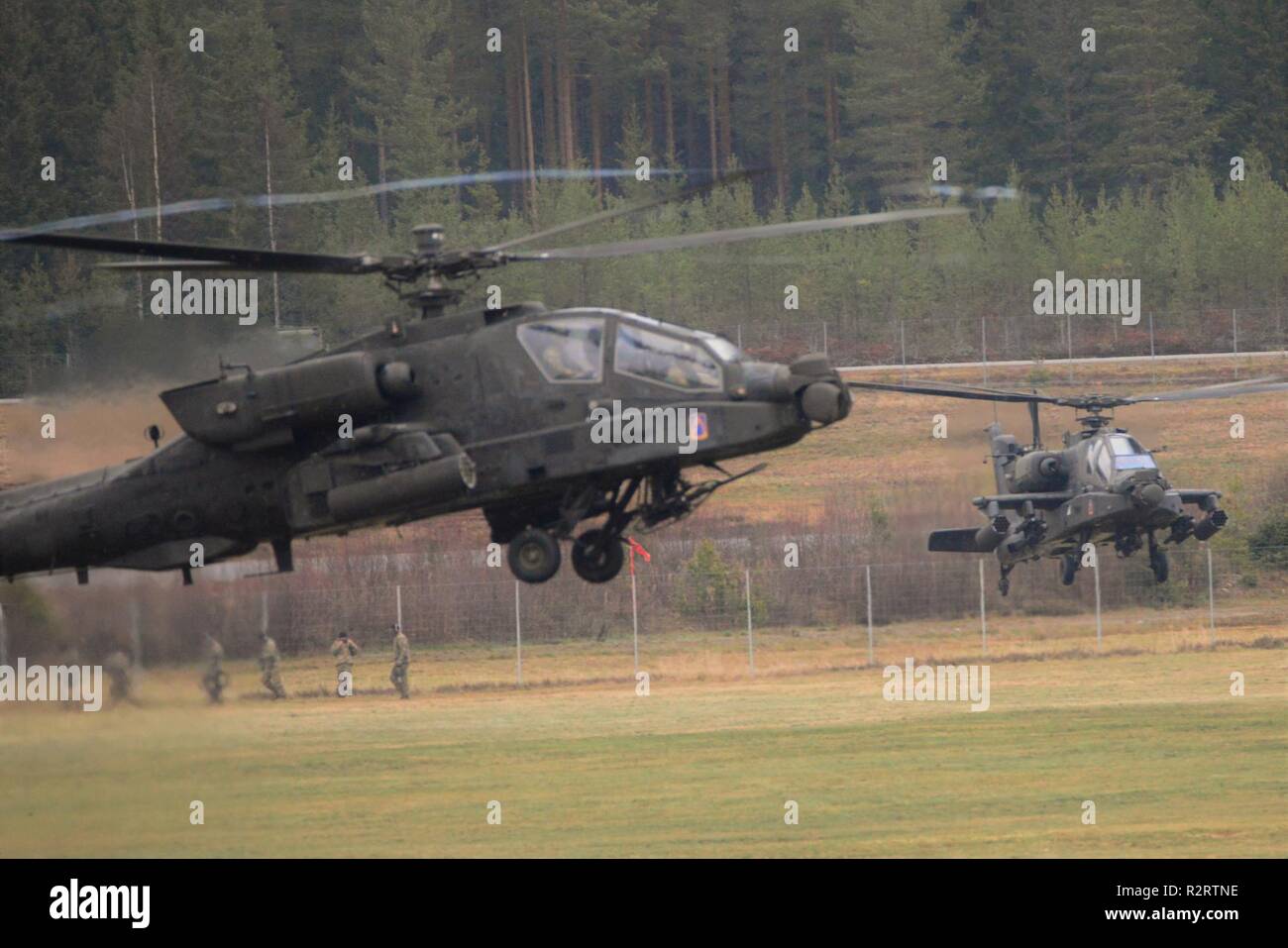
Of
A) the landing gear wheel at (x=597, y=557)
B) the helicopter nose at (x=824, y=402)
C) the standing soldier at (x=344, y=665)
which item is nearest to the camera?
the helicopter nose at (x=824, y=402)

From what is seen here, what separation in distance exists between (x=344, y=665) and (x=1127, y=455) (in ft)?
52.9

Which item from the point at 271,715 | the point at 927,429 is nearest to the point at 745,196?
the point at 927,429

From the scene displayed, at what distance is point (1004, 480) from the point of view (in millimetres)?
40750

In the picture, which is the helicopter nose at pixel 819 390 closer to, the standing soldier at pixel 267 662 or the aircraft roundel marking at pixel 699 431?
the aircraft roundel marking at pixel 699 431

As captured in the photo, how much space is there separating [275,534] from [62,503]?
7.87 ft

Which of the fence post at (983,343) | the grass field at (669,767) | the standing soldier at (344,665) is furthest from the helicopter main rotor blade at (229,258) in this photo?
the fence post at (983,343)

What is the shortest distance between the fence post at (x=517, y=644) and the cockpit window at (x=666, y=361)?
23.2 metres

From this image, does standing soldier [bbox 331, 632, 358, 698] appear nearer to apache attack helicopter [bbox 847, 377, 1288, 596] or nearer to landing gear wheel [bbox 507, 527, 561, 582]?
apache attack helicopter [bbox 847, 377, 1288, 596]

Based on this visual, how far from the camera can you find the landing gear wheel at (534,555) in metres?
21.1

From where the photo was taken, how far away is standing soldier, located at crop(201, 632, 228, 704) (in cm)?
2662

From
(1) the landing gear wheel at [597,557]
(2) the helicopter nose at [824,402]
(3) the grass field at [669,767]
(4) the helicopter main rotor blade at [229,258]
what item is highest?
(4) the helicopter main rotor blade at [229,258]

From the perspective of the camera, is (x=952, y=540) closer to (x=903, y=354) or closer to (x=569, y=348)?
(x=569, y=348)

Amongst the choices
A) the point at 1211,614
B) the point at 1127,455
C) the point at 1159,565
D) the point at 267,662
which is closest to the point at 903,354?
the point at 1211,614
